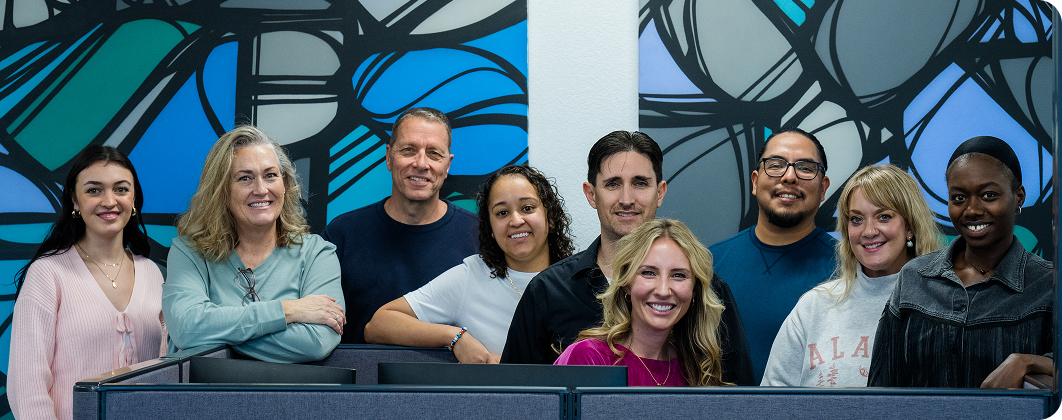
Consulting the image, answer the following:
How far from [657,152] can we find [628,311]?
2.12 feet

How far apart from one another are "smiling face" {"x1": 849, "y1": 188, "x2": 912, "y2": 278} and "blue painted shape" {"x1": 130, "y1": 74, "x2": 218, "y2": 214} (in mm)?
2499

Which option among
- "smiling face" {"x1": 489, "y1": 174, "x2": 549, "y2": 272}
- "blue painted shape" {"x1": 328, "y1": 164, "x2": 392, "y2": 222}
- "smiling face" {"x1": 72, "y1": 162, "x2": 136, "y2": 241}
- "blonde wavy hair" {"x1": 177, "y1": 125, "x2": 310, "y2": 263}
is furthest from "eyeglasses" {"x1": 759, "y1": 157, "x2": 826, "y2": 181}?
"smiling face" {"x1": 72, "y1": 162, "x2": 136, "y2": 241}

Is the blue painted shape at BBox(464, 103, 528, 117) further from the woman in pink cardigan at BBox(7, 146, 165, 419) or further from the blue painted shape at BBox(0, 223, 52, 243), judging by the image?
the blue painted shape at BBox(0, 223, 52, 243)

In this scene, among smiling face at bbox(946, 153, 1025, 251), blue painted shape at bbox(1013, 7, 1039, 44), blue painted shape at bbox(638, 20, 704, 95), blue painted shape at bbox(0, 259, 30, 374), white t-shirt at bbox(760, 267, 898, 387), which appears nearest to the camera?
smiling face at bbox(946, 153, 1025, 251)

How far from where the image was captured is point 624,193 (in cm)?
232

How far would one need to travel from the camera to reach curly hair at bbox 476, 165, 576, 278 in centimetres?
252

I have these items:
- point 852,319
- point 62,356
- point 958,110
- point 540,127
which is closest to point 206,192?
point 62,356

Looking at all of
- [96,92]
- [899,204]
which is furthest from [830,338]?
[96,92]

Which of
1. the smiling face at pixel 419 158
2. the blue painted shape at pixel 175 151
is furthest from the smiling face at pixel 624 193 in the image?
the blue painted shape at pixel 175 151

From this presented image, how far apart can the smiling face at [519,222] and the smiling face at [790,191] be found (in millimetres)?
789

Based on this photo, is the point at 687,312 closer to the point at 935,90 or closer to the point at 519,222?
the point at 519,222

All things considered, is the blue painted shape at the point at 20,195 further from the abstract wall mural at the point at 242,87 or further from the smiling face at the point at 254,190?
the smiling face at the point at 254,190

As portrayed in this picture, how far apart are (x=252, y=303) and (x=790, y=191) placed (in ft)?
5.93

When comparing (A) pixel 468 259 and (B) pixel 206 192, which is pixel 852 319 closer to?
(A) pixel 468 259
